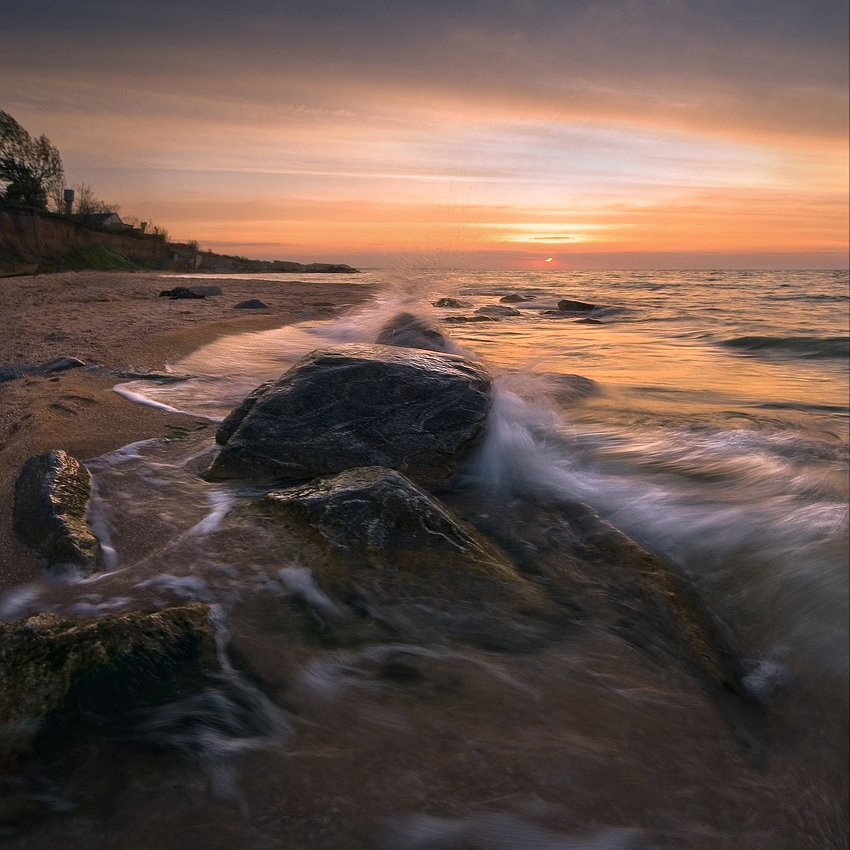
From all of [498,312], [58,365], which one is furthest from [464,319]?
[58,365]

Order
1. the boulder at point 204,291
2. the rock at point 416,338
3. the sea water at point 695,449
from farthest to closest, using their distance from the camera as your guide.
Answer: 1. the boulder at point 204,291
2. the rock at point 416,338
3. the sea water at point 695,449

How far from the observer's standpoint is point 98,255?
35.6 metres

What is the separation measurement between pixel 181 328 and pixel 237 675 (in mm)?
8720

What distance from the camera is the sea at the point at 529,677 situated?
1519mm

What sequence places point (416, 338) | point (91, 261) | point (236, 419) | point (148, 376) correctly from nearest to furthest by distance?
point (236, 419) → point (148, 376) → point (416, 338) → point (91, 261)

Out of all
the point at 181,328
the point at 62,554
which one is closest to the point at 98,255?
the point at 181,328

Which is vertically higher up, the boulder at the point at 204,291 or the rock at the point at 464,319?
the boulder at the point at 204,291

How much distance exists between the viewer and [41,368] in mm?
5625

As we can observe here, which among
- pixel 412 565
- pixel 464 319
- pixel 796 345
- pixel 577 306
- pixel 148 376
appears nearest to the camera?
pixel 412 565

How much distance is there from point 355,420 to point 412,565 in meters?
1.48

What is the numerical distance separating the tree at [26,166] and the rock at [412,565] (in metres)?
7.50

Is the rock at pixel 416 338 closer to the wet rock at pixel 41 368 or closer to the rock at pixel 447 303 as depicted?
the wet rock at pixel 41 368

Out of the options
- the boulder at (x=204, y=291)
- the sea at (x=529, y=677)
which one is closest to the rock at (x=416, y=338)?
the sea at (x=529, y=677)

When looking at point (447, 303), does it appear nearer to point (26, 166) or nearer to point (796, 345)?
point (796, 345)
